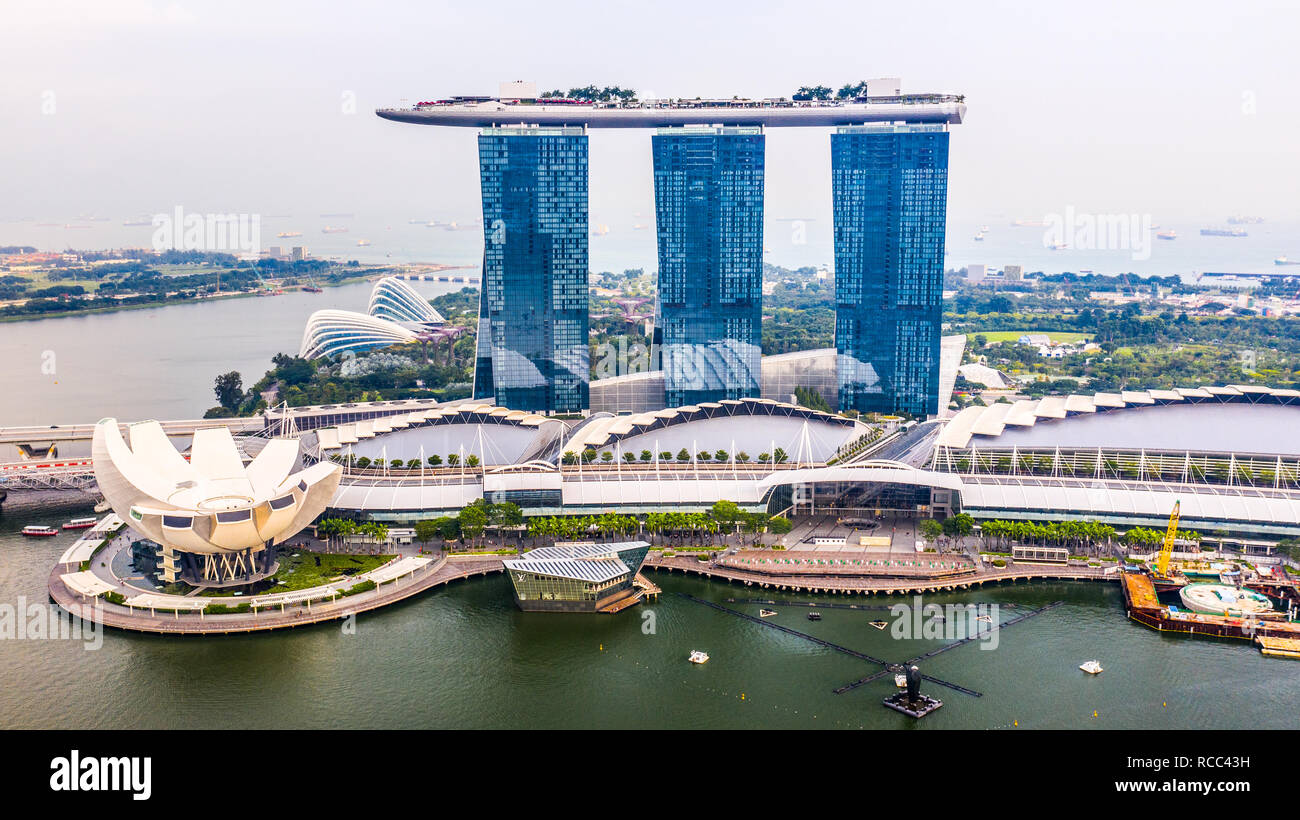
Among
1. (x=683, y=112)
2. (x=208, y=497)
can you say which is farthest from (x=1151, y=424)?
(x=208, y=497)

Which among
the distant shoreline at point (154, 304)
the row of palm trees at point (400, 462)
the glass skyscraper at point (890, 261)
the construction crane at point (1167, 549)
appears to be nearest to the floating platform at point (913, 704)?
the construction crane at point (1167, 549)

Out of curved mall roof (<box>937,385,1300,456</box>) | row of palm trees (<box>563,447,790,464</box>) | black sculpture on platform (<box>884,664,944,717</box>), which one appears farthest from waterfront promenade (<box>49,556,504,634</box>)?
curved mall roof (<box>937,385,1300,456</box>)

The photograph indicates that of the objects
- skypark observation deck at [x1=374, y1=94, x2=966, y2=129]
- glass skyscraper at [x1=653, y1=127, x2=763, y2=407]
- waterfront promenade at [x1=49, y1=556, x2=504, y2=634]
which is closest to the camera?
waterfront promenade at [x1=49, y1=556, x2=504, y2=634]

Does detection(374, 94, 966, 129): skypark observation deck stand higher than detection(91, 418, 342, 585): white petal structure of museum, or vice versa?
detection(374, 94, 966, 129): skypark observation deck

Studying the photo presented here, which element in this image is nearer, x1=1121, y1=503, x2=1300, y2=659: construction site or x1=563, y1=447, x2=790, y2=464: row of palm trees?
x1=1121, y1=503, x2=1300, y2=659: construction site

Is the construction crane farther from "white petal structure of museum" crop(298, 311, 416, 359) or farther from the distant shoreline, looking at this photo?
the distant shoreline

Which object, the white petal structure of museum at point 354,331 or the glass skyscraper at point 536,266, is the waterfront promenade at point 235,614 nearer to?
the glass skyscraper at point 536,266
